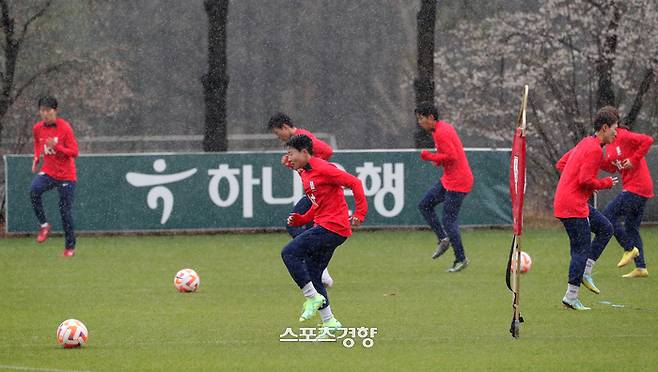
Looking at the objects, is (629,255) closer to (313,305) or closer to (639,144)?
(639,144)

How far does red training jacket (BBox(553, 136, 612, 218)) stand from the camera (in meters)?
12.3

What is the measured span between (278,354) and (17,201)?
15.0 m

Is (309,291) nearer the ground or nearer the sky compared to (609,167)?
nearer the ground


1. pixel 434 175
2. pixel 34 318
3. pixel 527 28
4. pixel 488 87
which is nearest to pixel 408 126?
pixel 488 87

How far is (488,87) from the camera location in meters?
34.4

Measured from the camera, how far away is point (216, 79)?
2923 cm

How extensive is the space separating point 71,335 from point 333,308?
3354mm

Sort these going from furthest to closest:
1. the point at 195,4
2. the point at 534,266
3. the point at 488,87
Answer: the point at 195,4, the point at 488,87, the point at 534,266

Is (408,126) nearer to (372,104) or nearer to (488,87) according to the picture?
(372,104)

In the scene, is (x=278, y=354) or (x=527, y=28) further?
(x=527, y=28)

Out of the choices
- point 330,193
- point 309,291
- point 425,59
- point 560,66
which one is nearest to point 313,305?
point 309,291

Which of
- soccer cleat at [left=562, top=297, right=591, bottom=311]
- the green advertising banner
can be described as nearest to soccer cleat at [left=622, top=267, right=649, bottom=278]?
soccer cleat at [left=562, top=297, right=591, bottom=311]

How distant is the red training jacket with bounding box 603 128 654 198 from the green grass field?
43.3 inches

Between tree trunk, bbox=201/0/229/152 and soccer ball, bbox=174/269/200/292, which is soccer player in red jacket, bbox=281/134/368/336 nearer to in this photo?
soccer ball, bbox=174/269/200/292
